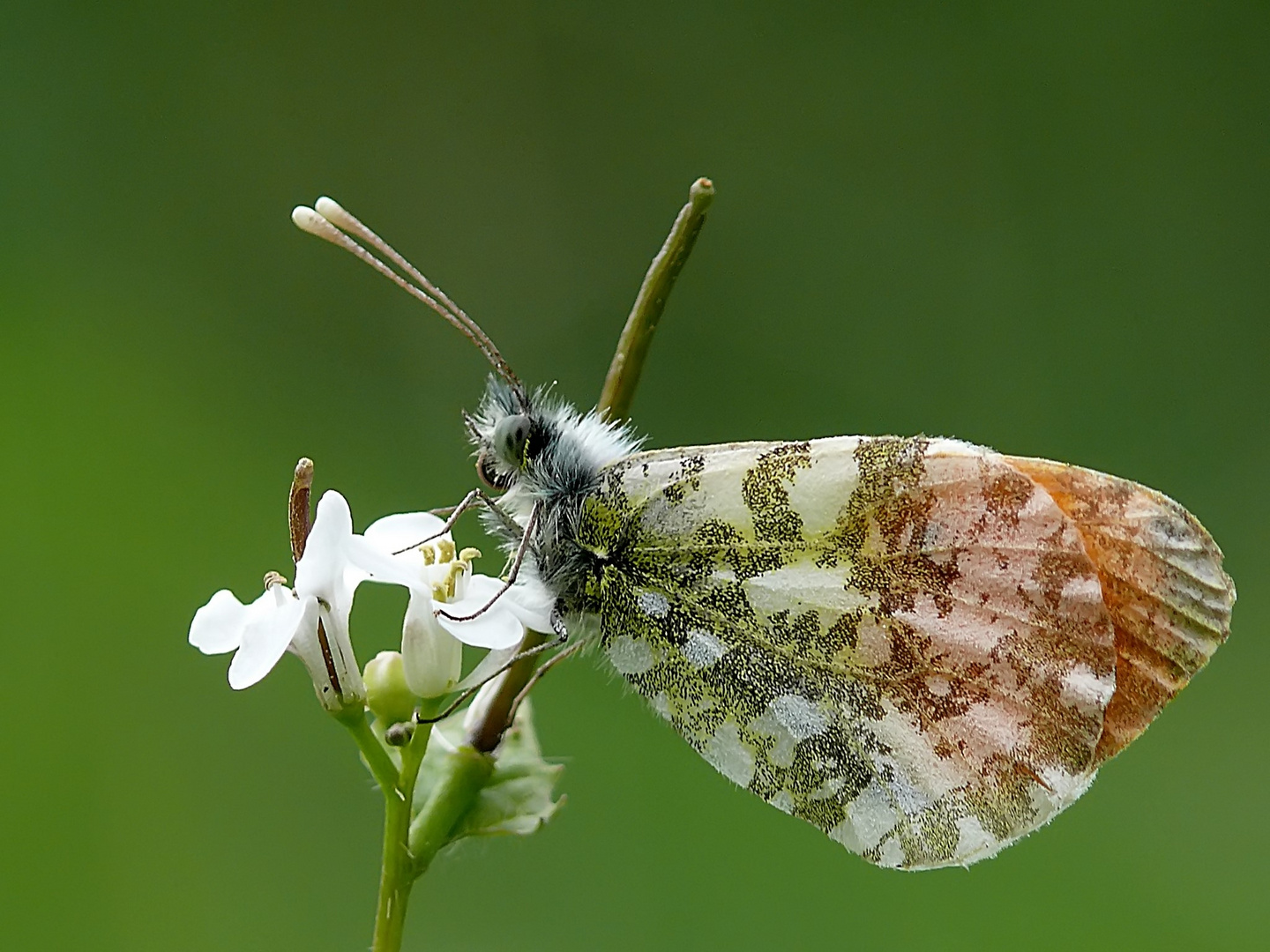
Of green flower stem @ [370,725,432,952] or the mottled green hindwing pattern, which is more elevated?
the mottled green hindwing pattern

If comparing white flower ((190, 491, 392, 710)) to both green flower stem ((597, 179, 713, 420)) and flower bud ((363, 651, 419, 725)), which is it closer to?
flower bud ((363, 651, 419, 725))

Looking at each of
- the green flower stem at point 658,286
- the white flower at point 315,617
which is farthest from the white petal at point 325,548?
the green flower stem at point 658,286

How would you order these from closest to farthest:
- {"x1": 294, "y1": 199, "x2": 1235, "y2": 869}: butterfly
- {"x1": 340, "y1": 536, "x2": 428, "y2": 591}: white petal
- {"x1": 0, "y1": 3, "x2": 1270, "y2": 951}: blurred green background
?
{"x1": 340, "y1": 536, "x2": 428, "y2": 591}: white petal
{"x1": 294, "y1": 199, "x2": 1235, "y2": 869}: butterfly
{"x1": 0, "y1": 3, "x2": 1270, "y2": 951}: blurred green background

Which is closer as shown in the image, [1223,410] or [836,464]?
[836,464]

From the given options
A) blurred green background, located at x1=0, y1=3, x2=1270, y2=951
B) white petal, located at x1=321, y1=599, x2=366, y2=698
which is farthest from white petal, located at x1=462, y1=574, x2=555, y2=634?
blurred green background, located at x1=0, y1=3, x2=1270, y2=951

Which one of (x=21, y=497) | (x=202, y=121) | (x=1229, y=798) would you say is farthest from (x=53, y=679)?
(x=1229, y=798)

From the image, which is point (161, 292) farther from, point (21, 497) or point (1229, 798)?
point (1229, 798)

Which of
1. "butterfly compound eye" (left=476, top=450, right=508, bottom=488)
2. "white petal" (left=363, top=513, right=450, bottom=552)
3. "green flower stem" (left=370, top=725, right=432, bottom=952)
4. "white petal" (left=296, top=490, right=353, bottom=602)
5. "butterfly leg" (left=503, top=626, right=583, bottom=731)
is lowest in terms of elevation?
"green flower stem" (left=370, top=725, right=432, bottom=952)
